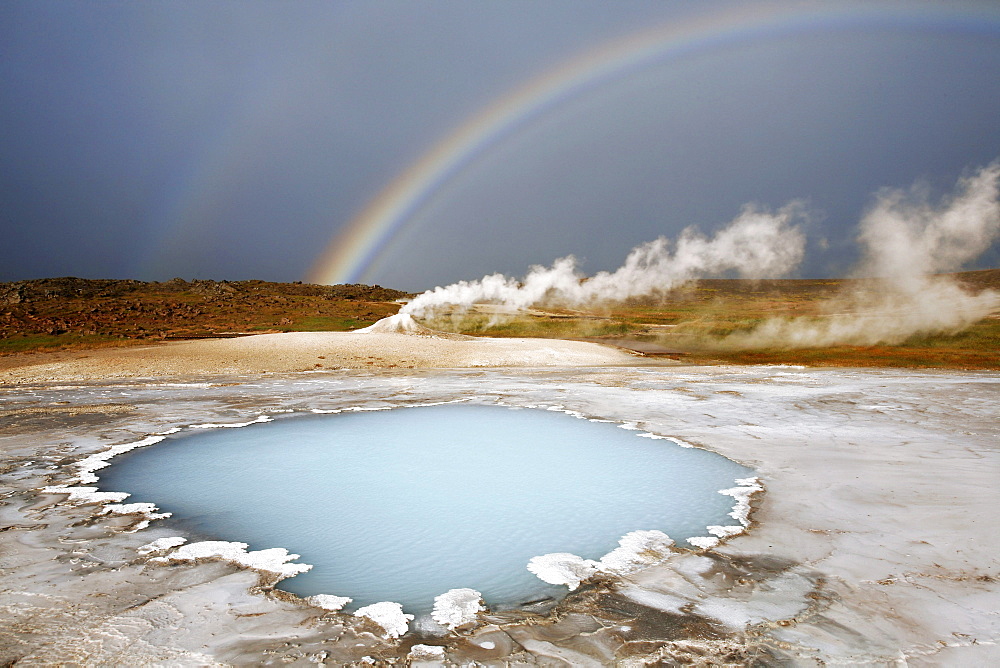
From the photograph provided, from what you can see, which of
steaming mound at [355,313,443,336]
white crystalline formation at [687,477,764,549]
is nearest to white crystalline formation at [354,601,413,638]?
white crystalline formation at [687,477,764,549]

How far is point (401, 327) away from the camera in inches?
1593

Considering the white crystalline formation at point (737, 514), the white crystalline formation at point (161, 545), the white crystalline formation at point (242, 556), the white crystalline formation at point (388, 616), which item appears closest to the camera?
the white crystalline formation at point (388, 616)

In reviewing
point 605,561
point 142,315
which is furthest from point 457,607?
point 142,315

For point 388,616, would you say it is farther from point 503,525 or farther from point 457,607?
point 503,525

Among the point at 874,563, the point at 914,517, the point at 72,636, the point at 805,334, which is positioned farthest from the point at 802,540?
the point at 805,334

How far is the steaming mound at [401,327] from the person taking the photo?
3928cm

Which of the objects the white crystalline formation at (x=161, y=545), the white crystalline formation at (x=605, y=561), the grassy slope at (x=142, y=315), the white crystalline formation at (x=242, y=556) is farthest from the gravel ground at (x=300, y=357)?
the white crystalline formation at (x=605, y=561)

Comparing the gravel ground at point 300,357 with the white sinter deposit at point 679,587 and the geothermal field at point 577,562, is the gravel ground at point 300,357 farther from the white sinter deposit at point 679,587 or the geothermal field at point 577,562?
the white sinter deposit at point 679,587

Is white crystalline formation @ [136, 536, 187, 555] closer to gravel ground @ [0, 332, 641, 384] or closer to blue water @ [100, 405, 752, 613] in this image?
blue water @ [100, 405, 752, 613]

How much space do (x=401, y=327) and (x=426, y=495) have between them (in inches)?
1343

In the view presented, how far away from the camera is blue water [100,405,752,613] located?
4.99 metres

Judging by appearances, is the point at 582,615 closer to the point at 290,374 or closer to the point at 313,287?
the point at 290,374

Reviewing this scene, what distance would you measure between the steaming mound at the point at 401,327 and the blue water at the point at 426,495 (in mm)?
28121

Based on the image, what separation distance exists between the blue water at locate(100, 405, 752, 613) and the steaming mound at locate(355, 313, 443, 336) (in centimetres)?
2812
